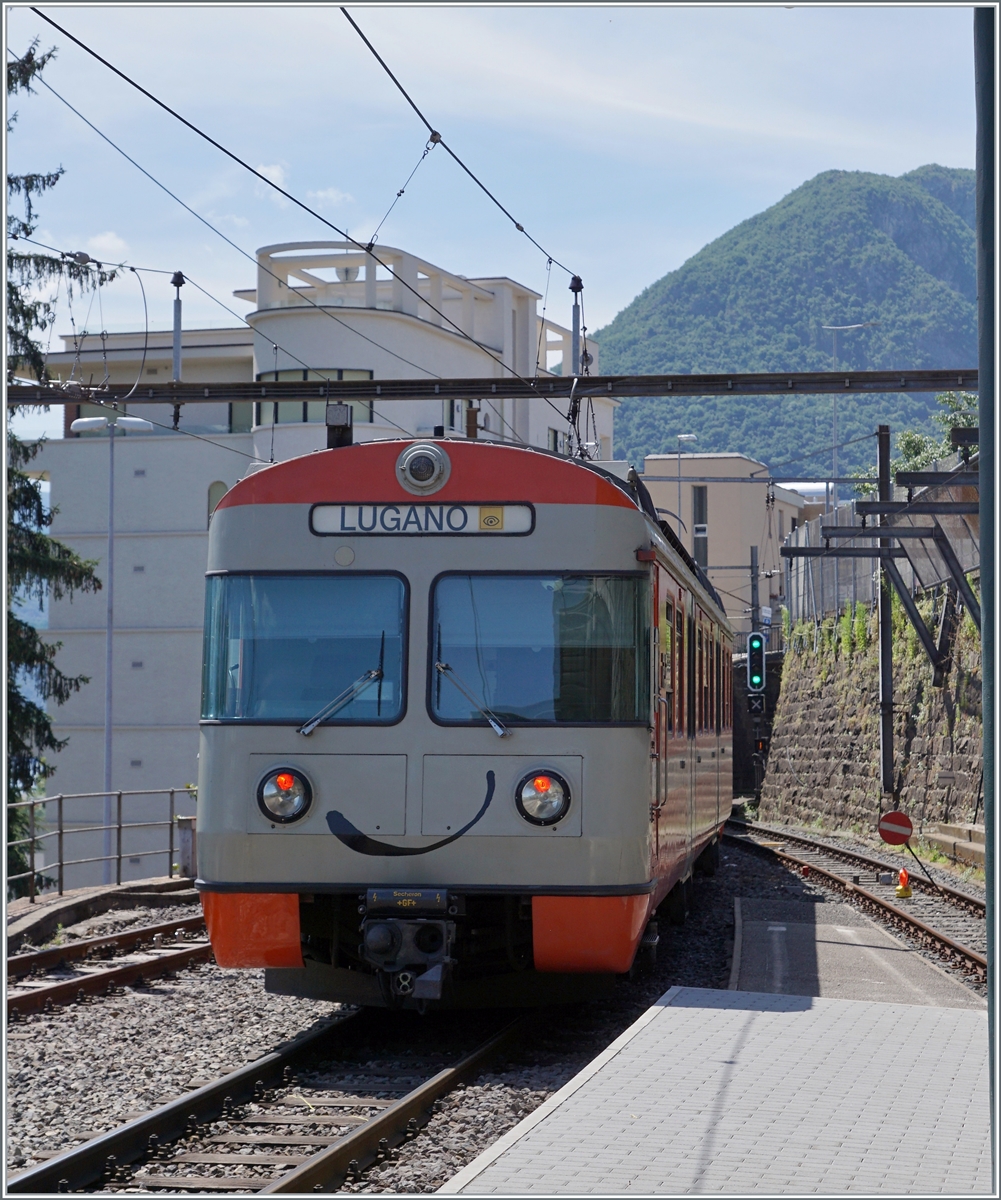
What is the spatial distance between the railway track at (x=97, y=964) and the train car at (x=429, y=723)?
207 cm

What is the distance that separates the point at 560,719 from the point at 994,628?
12.7 feet

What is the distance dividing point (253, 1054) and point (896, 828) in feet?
38.5

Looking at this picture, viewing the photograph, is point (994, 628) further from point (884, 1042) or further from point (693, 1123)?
point (884, 1042)

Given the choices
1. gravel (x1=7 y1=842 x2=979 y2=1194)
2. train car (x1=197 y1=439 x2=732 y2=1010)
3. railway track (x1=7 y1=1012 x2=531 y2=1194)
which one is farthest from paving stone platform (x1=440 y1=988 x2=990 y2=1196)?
train car (x1=197 y1=439 x2=732 y2=1010)

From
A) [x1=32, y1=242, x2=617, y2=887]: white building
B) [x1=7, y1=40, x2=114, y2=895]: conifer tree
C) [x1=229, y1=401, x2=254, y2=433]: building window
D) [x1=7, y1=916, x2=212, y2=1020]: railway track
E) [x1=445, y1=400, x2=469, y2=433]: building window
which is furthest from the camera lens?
[x1=229, y1=401, x2=254, y2=433]: building window

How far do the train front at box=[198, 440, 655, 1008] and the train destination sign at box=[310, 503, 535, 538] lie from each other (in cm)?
1

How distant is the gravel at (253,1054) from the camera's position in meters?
6.32

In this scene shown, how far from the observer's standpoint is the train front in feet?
25.5

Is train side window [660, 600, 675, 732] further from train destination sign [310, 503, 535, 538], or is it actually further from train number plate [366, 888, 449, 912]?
train number plate [366, 888, 449, 912]

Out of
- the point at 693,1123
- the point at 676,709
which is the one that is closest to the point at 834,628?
the point at 676,709

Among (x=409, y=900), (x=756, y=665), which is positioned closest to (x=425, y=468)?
(x=409, y=900)

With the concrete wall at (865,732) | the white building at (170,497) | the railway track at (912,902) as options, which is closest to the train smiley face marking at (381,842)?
the railway track at (912,902)

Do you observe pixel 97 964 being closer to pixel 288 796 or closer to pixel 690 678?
pixel 288 796

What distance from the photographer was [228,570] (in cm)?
820
